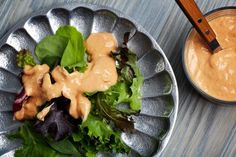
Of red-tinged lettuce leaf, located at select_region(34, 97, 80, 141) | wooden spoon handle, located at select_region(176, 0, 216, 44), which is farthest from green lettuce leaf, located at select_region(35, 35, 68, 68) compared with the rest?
wooden spoon handle, located at select_region(176, 0, 216, 44)

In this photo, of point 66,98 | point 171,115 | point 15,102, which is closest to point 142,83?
point 171,115

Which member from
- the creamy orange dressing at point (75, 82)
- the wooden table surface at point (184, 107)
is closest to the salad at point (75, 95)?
the creamy orange dressing at point (75, 82)

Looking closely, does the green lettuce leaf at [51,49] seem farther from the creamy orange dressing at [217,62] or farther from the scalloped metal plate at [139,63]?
the creamy orange dressing at [217,62]

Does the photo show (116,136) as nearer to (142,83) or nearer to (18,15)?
(142,83)

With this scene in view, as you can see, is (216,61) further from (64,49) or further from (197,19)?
(64,49)

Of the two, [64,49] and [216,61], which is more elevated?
[64,49]

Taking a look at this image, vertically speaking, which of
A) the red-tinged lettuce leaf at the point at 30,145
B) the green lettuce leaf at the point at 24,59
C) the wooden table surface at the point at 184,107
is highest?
the green lettuce leaf at the point at 24,59

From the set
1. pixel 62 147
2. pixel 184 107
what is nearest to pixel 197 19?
pixel 184 107
